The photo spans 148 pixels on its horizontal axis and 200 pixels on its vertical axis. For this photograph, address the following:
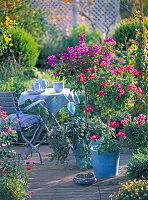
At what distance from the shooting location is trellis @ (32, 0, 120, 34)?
34.7 feet

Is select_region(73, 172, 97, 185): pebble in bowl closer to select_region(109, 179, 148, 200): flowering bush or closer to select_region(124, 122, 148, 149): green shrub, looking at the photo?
select_region(124, 122, 148, 149): green shrub

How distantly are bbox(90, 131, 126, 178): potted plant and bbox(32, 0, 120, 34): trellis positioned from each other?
759cm

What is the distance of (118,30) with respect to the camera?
773 centimetres

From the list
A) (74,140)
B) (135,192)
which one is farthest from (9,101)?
(135,192)

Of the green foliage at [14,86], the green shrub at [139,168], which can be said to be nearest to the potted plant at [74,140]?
the green shrub at [139,168]

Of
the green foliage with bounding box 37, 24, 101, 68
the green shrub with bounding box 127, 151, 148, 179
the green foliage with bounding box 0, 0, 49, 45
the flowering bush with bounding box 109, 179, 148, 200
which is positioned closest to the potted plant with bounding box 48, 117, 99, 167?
the green shrub with bounding box 127, 151, 148, 179

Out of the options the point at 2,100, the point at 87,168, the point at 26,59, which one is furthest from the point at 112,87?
the point at 26,59

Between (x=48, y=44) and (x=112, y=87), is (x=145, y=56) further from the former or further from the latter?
(x=48, y=44)

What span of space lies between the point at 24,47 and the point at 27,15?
1743 millimetres

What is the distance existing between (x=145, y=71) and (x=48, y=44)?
5522mm

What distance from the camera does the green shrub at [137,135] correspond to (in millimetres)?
3596

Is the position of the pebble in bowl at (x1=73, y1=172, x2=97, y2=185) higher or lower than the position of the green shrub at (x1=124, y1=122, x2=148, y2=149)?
lower

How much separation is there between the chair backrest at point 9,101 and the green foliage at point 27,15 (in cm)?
455

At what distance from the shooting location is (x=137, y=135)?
11.9ft
